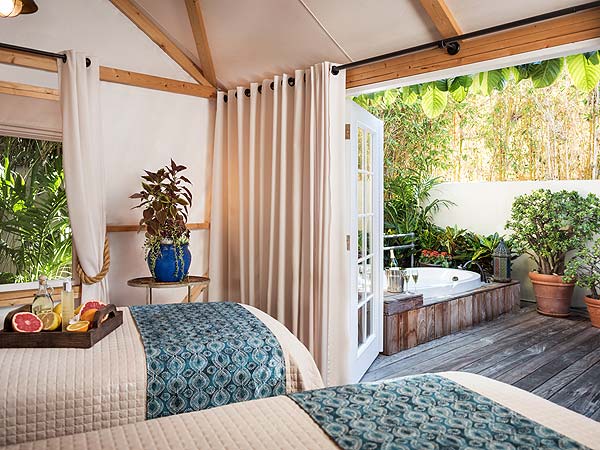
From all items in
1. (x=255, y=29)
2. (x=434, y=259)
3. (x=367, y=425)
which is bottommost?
(x=367, y=425)

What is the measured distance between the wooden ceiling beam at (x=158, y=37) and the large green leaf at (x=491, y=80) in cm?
203

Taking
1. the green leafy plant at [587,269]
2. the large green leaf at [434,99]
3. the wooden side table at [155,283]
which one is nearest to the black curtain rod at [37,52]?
the wooden side table at [155,283]

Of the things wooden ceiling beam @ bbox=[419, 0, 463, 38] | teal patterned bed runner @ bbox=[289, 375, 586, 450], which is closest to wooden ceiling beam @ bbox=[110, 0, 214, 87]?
wooden ceiling beam @ bbox=[419, 0, 463, 38]

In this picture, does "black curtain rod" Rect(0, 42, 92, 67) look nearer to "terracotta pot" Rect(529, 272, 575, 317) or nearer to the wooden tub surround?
the wooden tub surround

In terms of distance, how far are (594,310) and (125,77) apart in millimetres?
4675

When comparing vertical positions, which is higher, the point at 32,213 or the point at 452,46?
the point at 452,46

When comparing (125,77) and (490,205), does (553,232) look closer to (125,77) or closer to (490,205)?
(490,205)

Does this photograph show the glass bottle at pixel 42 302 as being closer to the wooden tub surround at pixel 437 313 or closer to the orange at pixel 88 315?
the orange at pixel 88 315

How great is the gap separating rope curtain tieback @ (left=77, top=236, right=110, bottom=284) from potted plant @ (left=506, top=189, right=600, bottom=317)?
4216mm

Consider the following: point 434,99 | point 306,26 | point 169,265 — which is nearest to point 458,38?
point 306,26

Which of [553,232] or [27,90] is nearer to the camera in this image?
[27,90]

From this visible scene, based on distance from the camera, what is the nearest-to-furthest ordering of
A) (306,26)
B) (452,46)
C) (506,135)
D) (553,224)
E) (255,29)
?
1. (452,46)
2. (306,26)
3. (255,29)
4. (553,224)
5. (506,135)

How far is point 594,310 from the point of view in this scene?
16.5 ft

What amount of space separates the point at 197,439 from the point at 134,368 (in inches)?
Result: 26.1
